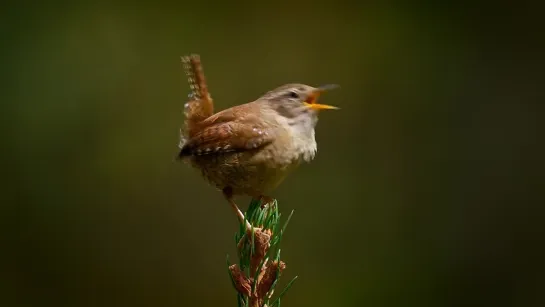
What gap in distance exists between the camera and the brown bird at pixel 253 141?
150 centimetres

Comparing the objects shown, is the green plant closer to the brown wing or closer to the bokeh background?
the brown wing

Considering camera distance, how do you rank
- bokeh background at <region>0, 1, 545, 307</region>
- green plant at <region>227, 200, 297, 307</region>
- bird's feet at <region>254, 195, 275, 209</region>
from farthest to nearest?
bokeh background at <region>0, 1, 545, 307</region>
bird's feet at <region>254, 195, 275, 209</region>
green plant at <region>227, 200, 297, 307</region>

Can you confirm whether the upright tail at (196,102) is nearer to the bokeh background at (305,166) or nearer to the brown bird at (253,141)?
the brown bird at (253,141)

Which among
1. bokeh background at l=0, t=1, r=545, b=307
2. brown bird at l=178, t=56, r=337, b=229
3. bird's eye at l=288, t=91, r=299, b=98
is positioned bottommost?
bokeh background at l=0, t=1, r=545, b=307

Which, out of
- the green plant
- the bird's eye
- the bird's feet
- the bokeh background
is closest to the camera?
the green plant

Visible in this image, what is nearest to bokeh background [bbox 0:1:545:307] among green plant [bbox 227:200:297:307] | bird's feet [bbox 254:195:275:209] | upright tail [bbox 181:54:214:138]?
upright tail [bbox 181:54:214:138]

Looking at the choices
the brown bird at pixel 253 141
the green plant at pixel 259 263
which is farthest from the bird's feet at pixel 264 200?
the green plant at pixel 259 263

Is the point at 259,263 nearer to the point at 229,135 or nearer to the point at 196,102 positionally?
the point at 229,135

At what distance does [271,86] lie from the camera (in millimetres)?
2951

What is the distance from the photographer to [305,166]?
2.86 metres

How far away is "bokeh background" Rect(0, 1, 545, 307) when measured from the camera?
284 centimetres

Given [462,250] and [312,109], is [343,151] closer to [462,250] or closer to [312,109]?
[462,250]

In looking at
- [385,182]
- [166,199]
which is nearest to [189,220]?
[166,199]

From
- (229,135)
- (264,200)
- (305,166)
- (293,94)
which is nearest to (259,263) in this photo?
(264,200)
